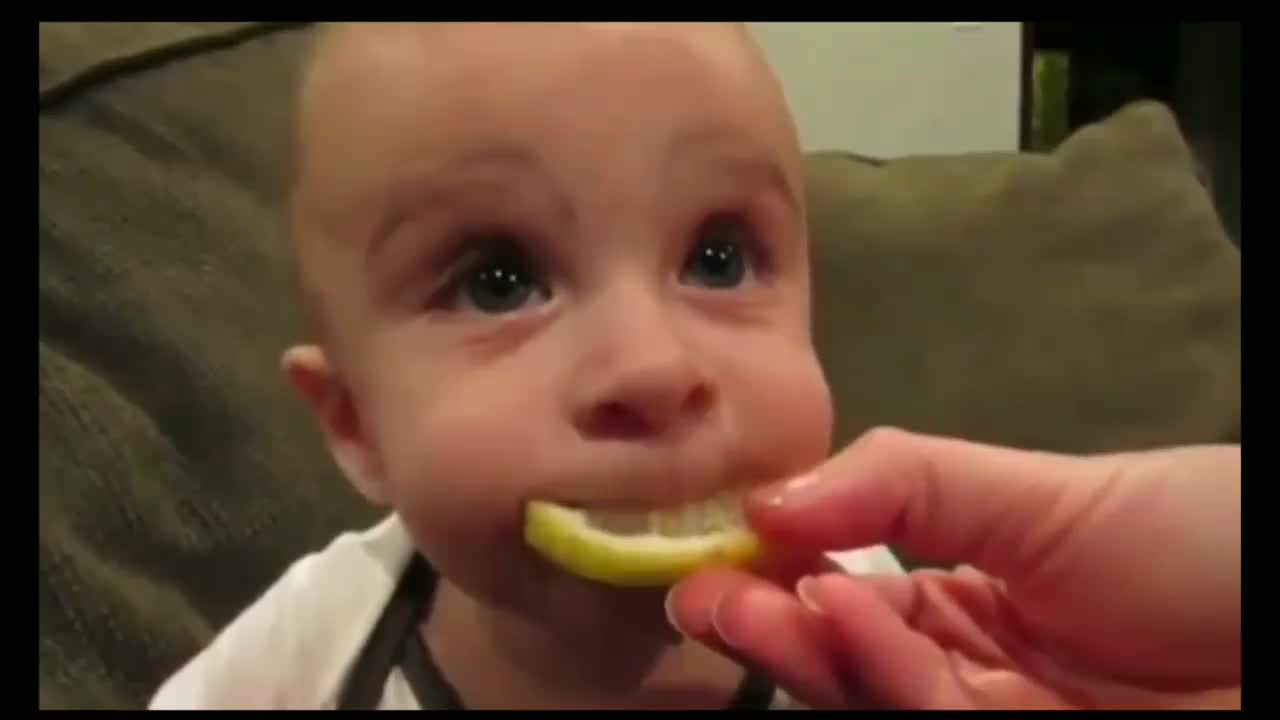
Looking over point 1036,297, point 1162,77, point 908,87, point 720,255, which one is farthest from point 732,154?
point 1162,77

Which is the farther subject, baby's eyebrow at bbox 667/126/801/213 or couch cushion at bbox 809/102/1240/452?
couch cushion at bbox 809/102/1240/452

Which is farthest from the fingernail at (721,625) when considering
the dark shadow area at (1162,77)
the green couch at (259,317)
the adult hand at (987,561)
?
the dark shadow area at (1162,77)

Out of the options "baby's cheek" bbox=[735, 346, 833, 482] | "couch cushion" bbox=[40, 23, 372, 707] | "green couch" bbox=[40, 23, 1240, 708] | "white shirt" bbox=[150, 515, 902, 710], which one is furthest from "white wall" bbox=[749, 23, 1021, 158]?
"baby's cheek" bbox=[735, 346, 833, 482]

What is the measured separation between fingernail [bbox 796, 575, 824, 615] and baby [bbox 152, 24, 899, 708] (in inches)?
1.6

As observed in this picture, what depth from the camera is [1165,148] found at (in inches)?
42.8

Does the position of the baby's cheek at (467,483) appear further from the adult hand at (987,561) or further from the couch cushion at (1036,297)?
the couch cushion at (1036,297)

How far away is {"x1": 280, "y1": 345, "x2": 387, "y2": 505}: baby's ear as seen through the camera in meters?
0.69

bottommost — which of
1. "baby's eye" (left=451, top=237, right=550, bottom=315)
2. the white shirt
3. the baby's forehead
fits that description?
the white shirt

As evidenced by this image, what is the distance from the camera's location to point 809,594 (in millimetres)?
560

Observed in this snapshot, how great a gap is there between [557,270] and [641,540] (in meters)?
0.10

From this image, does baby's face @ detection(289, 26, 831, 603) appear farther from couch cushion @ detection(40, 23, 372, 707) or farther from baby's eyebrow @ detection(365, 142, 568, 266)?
couch cushion @ detection(40, 23, 372, 707)

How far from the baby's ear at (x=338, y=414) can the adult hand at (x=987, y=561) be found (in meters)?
0.19

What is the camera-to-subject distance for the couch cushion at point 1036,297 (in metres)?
0.99

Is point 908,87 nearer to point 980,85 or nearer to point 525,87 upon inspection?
point 980,85
